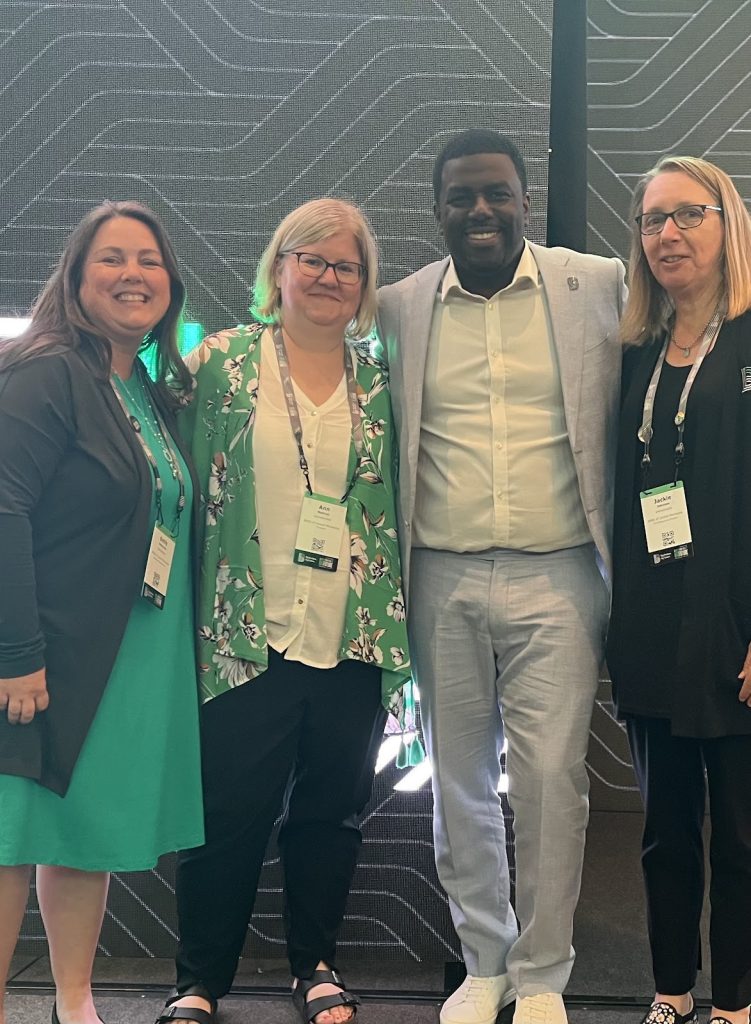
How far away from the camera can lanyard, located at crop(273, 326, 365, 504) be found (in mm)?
1992

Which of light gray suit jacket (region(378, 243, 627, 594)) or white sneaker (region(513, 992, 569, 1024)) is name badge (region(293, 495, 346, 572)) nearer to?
light gray suit jacket (region(378, 243, 627, 594))

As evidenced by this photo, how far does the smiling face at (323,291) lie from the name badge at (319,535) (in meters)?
0.40

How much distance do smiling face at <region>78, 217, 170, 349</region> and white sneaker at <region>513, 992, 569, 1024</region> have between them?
1621 mm

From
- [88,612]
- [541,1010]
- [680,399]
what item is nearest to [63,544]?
[88,612]

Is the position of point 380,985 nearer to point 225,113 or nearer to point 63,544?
point 63,544

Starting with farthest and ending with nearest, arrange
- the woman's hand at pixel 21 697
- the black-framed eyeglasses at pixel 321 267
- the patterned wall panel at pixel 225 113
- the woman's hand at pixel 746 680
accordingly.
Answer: the patterned wall panel at pixel 225 113
the black-framed eyeglasses at pixel 321 267
the woman's hand at pixel 746 680
the woman's hand at pixel 21 697

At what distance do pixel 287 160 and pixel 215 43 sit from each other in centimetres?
37

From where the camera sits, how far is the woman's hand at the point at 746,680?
1785mm

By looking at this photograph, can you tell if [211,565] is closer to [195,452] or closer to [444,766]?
[195,452]

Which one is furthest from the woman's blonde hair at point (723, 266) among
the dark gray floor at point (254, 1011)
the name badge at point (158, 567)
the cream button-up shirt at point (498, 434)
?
the dark gray floor at point (254, 1011)

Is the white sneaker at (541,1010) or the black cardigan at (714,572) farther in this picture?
the white sneaker at (541,1010)

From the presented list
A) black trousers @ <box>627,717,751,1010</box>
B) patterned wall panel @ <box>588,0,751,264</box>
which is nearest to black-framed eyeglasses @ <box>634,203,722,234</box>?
black trousers @ <box>627,717,751,1010</box>

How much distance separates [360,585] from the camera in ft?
6.56

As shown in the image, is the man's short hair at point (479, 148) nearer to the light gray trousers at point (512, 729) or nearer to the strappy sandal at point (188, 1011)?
the light gray trousers at point (512, 729)
